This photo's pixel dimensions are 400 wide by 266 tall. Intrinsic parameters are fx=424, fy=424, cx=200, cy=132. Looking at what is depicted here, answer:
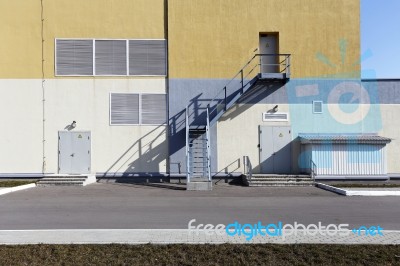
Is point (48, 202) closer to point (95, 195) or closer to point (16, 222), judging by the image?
point (95, 195)

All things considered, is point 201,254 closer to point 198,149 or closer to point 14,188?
point 14,188

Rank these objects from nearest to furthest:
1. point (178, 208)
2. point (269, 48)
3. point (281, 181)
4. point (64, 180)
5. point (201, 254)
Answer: point (201, 254), point (178, 208), point (281, 181), point (64, 180), point (269, 48)

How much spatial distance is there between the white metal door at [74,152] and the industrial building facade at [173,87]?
5cm

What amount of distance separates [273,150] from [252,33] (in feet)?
19.2

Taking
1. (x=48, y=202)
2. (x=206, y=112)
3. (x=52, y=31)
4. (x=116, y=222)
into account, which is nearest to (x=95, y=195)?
(x=48, y=202)

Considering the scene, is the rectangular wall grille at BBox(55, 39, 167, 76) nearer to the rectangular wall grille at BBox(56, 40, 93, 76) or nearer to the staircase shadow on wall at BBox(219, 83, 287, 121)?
the rectangular wall grille at BBox(56, 40, 93, 76)

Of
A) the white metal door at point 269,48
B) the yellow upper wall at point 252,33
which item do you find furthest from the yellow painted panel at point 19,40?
the white metal door at point 269,48

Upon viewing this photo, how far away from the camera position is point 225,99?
20453 millimetres

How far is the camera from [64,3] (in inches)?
820

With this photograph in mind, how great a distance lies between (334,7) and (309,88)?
428 cm

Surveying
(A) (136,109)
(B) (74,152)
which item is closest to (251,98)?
(A) (136,109)

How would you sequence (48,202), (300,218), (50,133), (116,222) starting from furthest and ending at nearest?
(50,133) → (48,202) → (300,218) → (116,222)

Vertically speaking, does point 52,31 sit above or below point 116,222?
above

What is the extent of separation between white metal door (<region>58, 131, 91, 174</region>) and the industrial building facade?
5 cm
